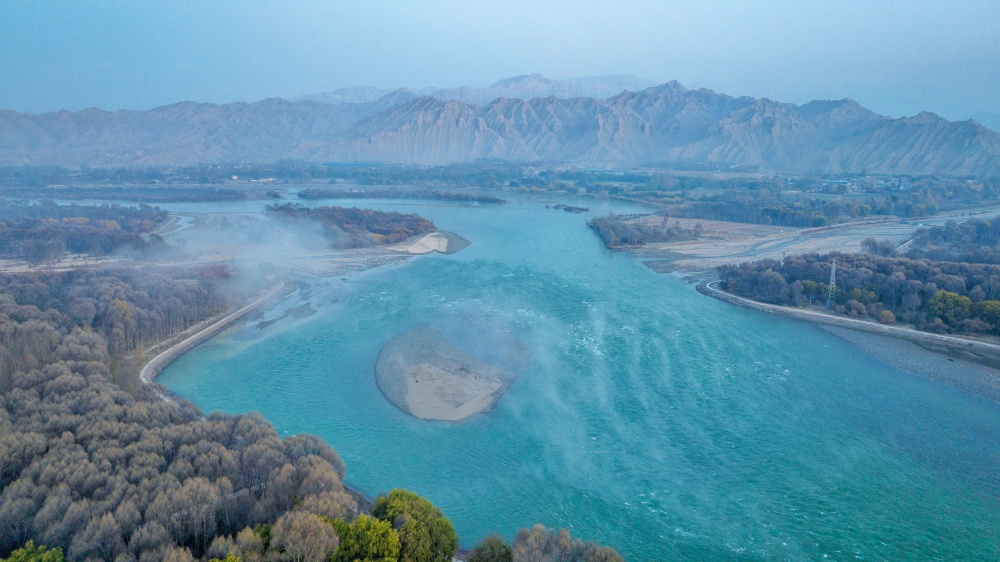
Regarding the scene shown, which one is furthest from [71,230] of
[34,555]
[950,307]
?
[950,307]

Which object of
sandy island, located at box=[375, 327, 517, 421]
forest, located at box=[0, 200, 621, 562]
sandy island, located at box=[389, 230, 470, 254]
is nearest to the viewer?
forest, located at box=[0, 200, 621, 562]

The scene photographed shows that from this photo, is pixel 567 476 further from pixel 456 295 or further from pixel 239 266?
pixel 239 266

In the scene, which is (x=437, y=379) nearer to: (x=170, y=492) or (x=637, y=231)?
(x=170, y=492)

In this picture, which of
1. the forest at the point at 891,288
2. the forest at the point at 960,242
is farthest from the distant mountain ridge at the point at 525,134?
the forest at the point at 891,288

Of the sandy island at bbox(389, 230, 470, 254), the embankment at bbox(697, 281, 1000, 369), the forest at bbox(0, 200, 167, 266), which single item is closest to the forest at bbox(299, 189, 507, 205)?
the forest at bbox(0, 200, 167, 266)

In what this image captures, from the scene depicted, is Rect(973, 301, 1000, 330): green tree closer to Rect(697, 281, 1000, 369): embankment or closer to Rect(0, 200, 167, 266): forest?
Rect(697, 281, 1000, 369): embankment

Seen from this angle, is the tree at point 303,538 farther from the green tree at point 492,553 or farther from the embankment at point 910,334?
the embankment at point 910,334
